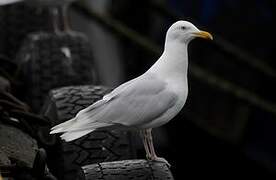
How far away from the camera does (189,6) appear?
6.89 m

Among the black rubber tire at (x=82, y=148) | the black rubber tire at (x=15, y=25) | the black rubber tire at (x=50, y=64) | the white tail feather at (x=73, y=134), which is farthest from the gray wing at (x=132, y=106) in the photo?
the black rubber tire at (x=15, y=25)

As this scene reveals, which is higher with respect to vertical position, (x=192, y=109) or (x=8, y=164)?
(x=192, y=109)

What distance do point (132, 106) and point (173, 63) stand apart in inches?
6.4

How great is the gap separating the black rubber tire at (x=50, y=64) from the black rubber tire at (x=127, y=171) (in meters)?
1.36

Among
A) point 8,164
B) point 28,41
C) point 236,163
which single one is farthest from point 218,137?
point 8,164

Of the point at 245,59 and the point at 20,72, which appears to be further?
the point at 245,59

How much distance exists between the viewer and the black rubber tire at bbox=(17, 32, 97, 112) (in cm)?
387

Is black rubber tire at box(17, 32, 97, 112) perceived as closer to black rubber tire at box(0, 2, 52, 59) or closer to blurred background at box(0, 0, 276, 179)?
black rubber tire at box(0, 2, 52, 59)

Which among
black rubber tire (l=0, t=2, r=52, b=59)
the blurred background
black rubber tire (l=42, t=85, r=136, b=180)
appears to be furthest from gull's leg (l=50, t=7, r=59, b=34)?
black rubber tire (l=42, t=85, r=136, b=180)

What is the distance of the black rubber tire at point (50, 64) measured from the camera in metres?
3.87

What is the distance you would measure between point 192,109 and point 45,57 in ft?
9.89

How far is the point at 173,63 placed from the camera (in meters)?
2.56

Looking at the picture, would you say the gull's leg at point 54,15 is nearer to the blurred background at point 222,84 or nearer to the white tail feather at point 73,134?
the blurred background at point 222,84

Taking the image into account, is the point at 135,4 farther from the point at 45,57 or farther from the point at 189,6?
the point at 45,57
